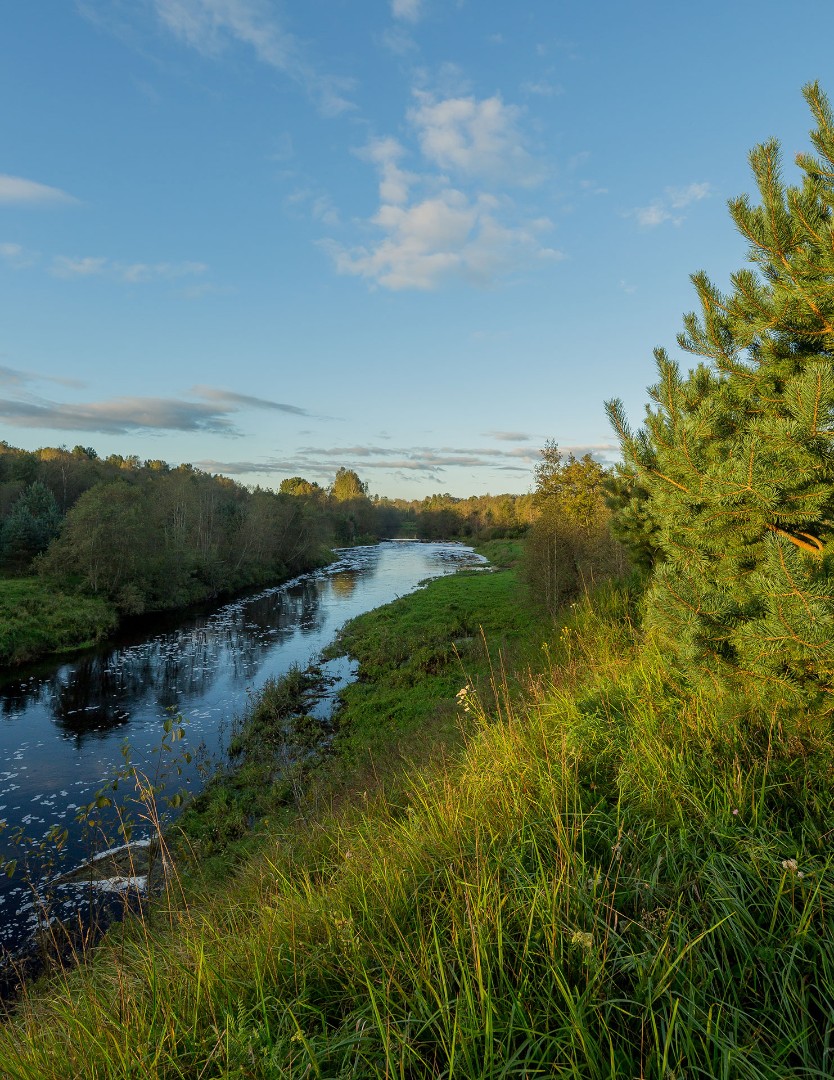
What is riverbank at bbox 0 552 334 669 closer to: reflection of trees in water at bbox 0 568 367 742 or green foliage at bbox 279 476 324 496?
reflection of trees in water at bbox 0 568 367 742

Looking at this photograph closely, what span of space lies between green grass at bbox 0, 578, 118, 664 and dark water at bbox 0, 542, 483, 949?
1.57 metres

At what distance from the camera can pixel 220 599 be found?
36.3 metres

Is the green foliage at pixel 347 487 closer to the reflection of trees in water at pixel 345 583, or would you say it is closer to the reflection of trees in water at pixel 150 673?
the reflection of trees in water at pixel 345 583

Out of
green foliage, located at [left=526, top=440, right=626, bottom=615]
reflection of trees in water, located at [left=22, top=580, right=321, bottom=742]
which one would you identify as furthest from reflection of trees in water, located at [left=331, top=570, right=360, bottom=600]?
green foliage, located at [left=526, top=440, right=626, bottom=615]

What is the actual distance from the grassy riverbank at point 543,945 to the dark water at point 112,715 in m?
1.30

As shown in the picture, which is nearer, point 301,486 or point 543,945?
point 543,945

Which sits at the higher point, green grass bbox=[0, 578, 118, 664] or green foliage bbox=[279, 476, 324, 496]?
green foliage bbox=[279, 476, 324, 496]

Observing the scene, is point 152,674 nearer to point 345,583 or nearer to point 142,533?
point 142,533

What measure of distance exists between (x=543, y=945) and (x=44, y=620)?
27.0 metres

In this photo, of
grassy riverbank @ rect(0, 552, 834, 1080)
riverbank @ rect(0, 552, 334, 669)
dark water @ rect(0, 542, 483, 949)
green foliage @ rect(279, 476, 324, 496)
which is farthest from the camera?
green foliage @ rect(279, 476, 324, 496)

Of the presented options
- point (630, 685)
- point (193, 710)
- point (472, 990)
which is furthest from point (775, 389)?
point (193, 710)

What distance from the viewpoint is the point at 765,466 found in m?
3.27

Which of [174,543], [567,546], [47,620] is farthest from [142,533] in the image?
[567,546]

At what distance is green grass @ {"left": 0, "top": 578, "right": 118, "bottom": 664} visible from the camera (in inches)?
828
